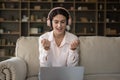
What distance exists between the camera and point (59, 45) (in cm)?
228

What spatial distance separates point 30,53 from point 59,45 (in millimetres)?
461

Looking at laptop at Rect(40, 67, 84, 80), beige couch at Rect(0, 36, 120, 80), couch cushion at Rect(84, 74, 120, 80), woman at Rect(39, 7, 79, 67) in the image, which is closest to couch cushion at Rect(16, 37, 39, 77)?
beige couch at Rect(0, 36, 120, 80)

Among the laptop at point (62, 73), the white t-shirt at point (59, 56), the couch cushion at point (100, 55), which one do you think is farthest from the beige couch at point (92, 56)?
the laptop at point (62, 73)

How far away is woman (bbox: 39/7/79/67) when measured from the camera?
2178 millimetres

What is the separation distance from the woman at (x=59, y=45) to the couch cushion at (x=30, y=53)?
1.04ft

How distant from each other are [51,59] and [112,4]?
206 inches

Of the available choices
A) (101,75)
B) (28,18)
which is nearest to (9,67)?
(101,75)

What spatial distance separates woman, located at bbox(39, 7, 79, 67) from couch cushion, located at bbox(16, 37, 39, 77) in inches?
12.5

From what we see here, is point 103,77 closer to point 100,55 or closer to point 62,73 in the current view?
point 100,55

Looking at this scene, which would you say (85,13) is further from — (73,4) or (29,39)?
(29,39)

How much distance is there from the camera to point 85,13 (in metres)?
7.14

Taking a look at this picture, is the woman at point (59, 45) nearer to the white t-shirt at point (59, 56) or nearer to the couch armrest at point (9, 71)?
the white t-shirt at point (59, 56)

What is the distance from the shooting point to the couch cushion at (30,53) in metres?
2.54

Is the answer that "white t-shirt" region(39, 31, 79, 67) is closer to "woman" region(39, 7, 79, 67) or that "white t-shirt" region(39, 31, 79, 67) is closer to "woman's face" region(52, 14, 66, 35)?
"woman" region(39, 7, 79, 67)
